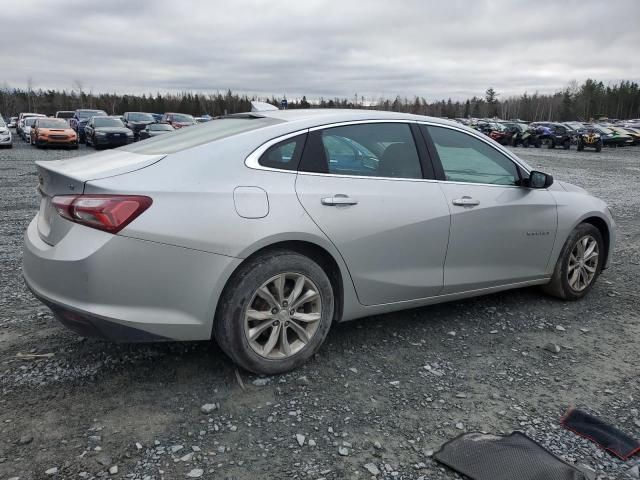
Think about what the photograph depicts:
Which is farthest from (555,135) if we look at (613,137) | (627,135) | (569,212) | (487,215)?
(487,215)

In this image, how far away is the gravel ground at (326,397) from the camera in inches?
99.5

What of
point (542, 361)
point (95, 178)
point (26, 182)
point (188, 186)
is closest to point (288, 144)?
point (188, 186)

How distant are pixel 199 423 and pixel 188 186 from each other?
1.27 metres

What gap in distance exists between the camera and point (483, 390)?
127 inches

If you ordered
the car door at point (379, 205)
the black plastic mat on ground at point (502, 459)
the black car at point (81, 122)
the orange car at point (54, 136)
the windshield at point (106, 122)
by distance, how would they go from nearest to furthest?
1. the black plastic mat on ground at point (502, 459)
2. the car door at point (379, 205)
3. the orange car at point (54, 136)
4. the windshield at point (106, 122)
5. the black car at point (81, 122)

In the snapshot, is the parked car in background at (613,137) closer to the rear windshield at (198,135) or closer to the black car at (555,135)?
the black car at (555,135)

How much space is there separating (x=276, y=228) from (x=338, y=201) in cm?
48

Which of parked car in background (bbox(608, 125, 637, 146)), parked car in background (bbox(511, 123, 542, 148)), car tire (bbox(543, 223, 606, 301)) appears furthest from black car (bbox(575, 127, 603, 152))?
car tire (bbox(543, 223, 606, 301))

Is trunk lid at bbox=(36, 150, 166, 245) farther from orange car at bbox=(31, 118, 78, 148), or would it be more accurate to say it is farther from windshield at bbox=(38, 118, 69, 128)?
windshield at bbox=(38, 118, 69, 128)

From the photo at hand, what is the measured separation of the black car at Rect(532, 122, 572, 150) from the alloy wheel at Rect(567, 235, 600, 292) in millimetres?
32647

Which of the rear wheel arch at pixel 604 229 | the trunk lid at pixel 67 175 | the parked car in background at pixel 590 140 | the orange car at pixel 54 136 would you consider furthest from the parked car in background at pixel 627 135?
the trunk lid at pixel 67 175

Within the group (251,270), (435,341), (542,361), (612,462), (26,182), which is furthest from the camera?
(26,182)

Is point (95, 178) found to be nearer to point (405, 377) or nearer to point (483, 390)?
point (405, 377)

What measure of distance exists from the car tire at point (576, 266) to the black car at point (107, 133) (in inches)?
881
